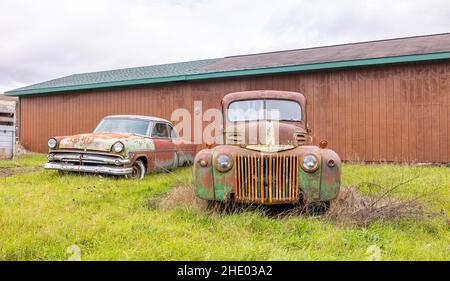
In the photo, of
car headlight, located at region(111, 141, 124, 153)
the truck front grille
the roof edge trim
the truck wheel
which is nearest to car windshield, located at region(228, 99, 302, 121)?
the truck front grille

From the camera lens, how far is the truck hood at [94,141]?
5762 millimetres

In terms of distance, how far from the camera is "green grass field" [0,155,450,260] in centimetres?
254

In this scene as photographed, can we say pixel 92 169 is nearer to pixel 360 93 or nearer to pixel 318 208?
pixel 318 208

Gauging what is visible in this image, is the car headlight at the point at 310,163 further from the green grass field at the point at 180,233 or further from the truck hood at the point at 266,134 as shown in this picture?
the truck hood at the point at 266,134

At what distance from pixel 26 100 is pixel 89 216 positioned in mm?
12203

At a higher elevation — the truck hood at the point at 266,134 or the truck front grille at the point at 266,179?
the truck hood at the point at 266,134

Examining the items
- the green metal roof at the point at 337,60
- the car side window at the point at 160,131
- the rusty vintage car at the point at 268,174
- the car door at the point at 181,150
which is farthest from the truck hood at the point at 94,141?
the green metal roof at the point at 337,60

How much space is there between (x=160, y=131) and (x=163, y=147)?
49 centimetres

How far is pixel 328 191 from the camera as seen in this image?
11.7 ft

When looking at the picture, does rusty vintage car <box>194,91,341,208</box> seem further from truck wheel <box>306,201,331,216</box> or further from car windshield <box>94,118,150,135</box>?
car windshield <box>94,118,150,135</box>
